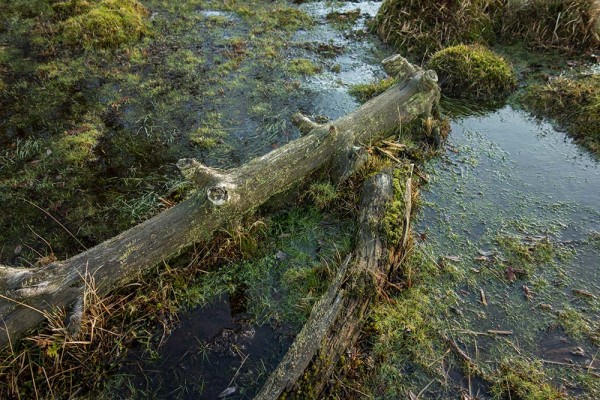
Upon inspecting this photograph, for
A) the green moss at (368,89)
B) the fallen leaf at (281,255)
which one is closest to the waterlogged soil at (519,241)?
the green moss at (368,89)

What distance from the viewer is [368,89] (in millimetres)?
7242

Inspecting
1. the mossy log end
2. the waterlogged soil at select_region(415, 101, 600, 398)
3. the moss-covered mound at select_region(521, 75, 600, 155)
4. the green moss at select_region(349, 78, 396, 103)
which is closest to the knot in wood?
the mossy log end

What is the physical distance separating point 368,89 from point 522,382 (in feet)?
17.1

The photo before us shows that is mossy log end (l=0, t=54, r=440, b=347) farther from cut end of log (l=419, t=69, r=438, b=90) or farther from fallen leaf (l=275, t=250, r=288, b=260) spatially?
fallen leaf (l=275, t=250, r=288, b=260)

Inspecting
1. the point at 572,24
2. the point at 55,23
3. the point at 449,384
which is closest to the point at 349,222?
the point at 449,384

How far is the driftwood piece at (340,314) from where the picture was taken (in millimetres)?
3207

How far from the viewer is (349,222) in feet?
16.3

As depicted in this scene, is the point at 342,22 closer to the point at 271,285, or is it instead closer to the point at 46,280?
the point at 271,285

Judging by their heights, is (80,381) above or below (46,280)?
below

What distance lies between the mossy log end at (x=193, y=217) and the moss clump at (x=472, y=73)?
1731mm

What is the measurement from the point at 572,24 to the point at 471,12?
6.20 feet

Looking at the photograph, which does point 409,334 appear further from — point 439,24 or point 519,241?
point 439,24

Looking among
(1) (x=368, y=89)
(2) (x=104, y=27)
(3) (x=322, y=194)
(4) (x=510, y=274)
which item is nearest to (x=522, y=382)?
(4) (x=510, y=274)

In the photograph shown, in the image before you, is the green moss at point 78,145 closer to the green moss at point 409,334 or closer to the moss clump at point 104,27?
the moss clump at point 104,27
